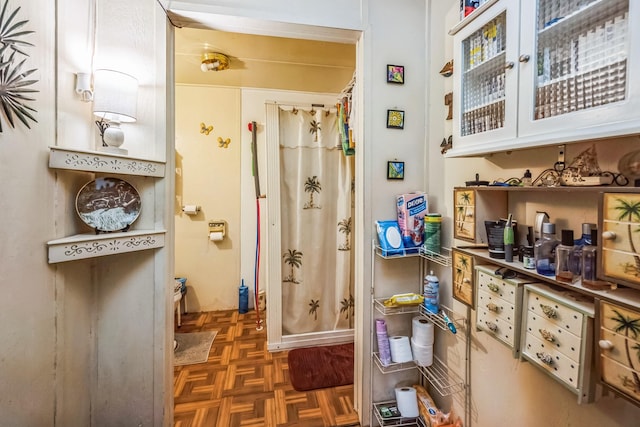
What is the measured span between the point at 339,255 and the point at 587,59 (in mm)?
2070

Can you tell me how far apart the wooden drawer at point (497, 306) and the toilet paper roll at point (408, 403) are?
823 millimetres

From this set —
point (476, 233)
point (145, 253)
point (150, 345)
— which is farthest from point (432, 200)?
→ point (150, 345)

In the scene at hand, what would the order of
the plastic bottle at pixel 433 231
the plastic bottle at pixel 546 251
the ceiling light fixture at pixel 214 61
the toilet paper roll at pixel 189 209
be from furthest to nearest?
the toilet paper roll at pixel 189 209, the ceiling light fixture at pixel 214 61, the plastic bottle at pixel 433 231, the plastic bottle at pixel 546 251

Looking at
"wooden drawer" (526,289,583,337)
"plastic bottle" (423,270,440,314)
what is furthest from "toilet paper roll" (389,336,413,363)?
"wooden drawer" (526,289,583,337)

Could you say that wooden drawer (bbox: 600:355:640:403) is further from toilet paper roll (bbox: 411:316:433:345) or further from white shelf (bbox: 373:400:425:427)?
white shelf (bbox: 373:400:425:427)

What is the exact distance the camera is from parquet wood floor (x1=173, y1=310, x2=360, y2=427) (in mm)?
1705

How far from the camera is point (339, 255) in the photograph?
8.57 ft

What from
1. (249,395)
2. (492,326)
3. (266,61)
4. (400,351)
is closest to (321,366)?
(249,395)

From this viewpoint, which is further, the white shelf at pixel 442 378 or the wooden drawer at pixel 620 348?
the white shelf at pixel 442 378

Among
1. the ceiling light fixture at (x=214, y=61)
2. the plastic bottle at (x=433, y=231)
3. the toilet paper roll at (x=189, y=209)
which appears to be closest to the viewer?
the plastic bottle at (x=433, y=231)

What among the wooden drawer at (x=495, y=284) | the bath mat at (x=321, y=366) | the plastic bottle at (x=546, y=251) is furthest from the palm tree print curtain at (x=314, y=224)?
the plastic bottle at (x=546, y=251)

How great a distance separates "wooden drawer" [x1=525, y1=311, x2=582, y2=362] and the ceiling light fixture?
2.68 metres

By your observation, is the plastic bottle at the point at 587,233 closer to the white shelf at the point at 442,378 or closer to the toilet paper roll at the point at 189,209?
the white shelf at the point at 442,378

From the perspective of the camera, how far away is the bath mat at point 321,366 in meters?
2.04
